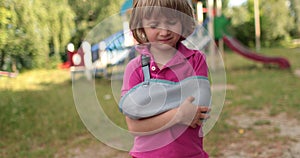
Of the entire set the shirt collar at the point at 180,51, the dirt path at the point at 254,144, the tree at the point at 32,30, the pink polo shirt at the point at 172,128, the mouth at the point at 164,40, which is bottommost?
the dirt path at the point at 254,144

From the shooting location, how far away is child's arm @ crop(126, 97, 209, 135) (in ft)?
2.98

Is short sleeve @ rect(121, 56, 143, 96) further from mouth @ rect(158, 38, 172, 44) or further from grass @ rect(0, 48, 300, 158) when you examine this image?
grass @ rect(0, 48, 300, 158)

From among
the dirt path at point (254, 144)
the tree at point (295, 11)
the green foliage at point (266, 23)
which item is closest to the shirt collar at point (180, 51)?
the dirt path at point (254, 144)

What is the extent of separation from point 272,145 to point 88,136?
1834mm

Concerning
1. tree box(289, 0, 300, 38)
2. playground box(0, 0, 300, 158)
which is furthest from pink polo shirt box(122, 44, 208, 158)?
tree box(289, 0, 300, 38)

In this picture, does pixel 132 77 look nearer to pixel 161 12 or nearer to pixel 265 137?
pixel 161 12

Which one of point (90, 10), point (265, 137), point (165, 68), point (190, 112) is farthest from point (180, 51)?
point (265, 137)

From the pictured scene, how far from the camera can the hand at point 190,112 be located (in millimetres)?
907

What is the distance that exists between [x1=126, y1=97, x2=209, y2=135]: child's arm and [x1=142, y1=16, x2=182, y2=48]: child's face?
0.20 m

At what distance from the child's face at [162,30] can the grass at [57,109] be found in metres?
1.01

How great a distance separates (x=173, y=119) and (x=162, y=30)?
10.0 inches

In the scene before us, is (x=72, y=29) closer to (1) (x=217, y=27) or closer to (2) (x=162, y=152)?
(2) (x=162, y=152)

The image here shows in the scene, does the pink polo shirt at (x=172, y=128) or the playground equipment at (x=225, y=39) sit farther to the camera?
the playground equipment at (x=225, y=39)

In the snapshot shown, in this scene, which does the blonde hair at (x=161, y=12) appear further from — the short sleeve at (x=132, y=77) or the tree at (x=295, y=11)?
the tree at (x=295, y=11)
